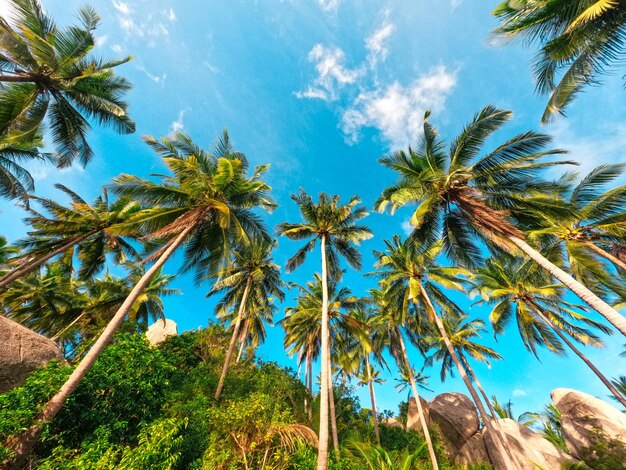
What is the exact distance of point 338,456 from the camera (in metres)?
10.6

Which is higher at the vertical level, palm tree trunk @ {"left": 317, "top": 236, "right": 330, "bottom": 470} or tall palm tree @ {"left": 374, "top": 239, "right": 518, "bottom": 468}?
tall palm tree @ {"left": 374, "top": 239, "right": 518, "bottom": 468}

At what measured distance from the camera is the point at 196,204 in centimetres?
1161

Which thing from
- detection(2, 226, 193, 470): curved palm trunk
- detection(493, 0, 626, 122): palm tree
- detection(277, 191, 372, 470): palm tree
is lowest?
Answer: detection(2, 226, 193, 470): curved palm trunk

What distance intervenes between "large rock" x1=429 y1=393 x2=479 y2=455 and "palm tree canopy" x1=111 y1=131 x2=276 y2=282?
26230 mm

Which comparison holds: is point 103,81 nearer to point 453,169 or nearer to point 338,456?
point 453,169

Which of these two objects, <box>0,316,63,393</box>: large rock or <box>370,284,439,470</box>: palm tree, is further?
<box>370,284,439,470</box>: palm tree

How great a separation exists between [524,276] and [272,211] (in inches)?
694

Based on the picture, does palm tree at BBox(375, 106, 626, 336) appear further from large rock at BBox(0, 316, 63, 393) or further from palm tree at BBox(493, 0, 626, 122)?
large rock at BBox(0, 316, 63, 393)

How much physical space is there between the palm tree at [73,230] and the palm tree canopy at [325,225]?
357 inches

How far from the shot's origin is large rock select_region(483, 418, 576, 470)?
765 inches

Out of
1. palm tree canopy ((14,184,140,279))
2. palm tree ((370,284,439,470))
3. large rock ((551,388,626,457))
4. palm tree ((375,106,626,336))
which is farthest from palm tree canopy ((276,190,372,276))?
large rock ((551,388,626,457))

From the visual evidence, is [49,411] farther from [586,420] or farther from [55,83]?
[586,420]

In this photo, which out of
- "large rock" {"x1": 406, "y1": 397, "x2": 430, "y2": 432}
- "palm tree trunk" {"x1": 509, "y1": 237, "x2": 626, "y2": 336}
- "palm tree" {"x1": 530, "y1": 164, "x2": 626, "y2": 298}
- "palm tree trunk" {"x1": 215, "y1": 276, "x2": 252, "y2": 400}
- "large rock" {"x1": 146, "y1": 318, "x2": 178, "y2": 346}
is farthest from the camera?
"large rock" {"x1": 406, "y1": 397, "x2": 430, "y2": 432}

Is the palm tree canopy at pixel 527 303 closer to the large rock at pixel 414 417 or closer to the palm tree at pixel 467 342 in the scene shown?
the palm tree at pixel 467 342
